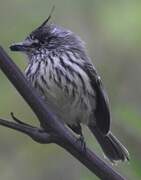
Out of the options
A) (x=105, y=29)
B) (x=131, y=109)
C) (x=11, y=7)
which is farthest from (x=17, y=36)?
(x=131, y=109)

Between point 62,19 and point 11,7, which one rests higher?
point 11,7

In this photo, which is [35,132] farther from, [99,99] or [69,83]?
[99,99]

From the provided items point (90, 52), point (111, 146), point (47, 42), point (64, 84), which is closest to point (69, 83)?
point (64, 84)

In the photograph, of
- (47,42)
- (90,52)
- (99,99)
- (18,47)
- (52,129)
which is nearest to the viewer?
(52,129)

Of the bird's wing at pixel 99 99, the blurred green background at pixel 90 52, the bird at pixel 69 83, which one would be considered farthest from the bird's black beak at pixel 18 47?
the blurred green background at pixel 90 52

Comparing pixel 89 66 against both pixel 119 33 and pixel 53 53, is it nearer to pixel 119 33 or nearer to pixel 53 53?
pixel 53 53

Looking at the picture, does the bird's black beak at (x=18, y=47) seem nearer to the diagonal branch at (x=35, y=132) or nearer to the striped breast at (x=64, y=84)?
the striped breast at (x=64, y=84)

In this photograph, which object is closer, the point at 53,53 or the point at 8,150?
the point at 53,53

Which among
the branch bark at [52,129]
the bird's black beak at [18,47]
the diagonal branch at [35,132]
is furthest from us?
the bird's black beak at [18,47]
